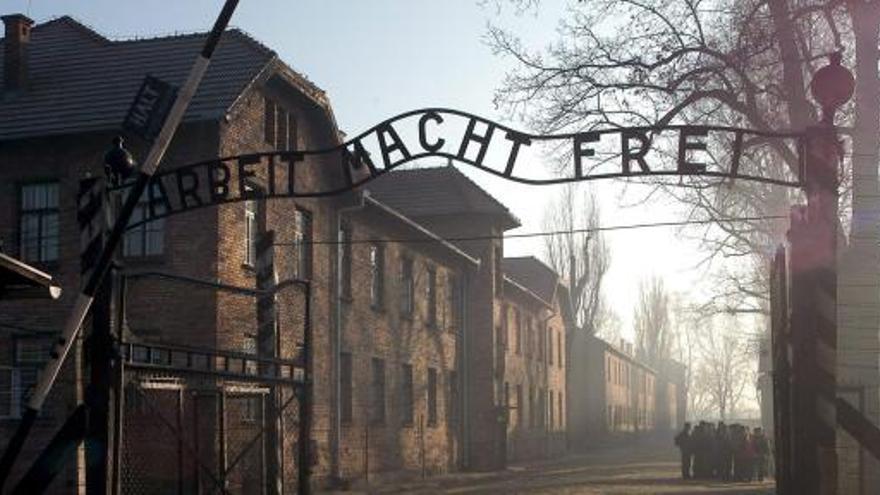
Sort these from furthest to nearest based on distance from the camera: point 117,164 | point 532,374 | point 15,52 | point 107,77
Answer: point 532,374
point 15,52
point 107,77
point 117,164

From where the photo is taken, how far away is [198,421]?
458 inches

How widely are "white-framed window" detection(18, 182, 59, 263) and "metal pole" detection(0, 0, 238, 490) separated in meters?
16.2

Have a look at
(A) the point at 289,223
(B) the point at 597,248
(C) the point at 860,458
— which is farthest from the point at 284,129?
(B) the point at 597,248

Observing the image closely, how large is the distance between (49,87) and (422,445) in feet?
52.0

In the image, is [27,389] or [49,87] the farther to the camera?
[49,87]

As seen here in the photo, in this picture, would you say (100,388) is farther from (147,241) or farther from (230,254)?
(147,241)

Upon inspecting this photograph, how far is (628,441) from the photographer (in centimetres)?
8538

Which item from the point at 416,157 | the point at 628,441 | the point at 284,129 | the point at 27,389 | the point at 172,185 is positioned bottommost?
the point at 628,441

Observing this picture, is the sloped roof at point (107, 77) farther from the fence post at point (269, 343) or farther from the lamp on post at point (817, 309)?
the lamp on post at point (817, 309)

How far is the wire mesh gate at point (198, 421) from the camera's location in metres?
10.1

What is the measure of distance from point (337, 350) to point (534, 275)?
33.3m

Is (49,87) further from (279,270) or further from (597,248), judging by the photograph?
(597,248)

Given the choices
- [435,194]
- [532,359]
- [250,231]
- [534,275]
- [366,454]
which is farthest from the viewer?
[534,275]

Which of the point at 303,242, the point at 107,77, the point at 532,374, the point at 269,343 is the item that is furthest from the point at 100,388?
the point at 532,374
